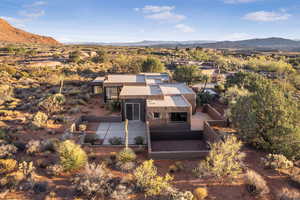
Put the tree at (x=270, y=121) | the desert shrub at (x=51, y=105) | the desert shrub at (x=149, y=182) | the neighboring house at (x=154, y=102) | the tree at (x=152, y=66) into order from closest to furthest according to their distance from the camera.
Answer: the desert shrub at (x=149, y=182) < the tree at (x=270, y=121) < the neighboring house at (x=154, y=102) < the desert shrub at (x=51, y=105) < the tree at (x=152, y=66)

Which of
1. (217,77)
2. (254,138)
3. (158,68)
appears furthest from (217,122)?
(217,77)

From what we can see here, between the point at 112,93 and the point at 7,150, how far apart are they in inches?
497

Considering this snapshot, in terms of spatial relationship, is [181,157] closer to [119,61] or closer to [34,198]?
[34,198]

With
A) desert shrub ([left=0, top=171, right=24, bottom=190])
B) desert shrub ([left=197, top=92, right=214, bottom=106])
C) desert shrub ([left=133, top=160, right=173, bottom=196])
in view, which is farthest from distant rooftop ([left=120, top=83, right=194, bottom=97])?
desert shrub ([left=0, top=171, right=24, bottom=190])

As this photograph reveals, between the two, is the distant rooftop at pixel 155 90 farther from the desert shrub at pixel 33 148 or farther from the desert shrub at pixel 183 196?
the desert shrub at pixel 183 196

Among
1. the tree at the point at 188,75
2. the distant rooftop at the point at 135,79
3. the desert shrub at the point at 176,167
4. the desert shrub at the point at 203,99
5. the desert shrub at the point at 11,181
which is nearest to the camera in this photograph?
the desert shrub at the point at 11,181

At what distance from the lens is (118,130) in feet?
57.1

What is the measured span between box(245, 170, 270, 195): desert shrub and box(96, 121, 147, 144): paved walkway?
8.44m

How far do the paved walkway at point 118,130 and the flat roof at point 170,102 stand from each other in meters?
2.54

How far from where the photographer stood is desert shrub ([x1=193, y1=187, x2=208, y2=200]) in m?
9.01

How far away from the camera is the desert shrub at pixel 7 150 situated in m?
12.0

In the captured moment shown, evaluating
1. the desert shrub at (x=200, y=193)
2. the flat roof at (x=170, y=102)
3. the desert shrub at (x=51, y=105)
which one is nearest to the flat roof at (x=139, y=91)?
the flat roof at (x=170, y=102)

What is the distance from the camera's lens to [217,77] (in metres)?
41.6

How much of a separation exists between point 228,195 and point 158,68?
30177 millimetres
